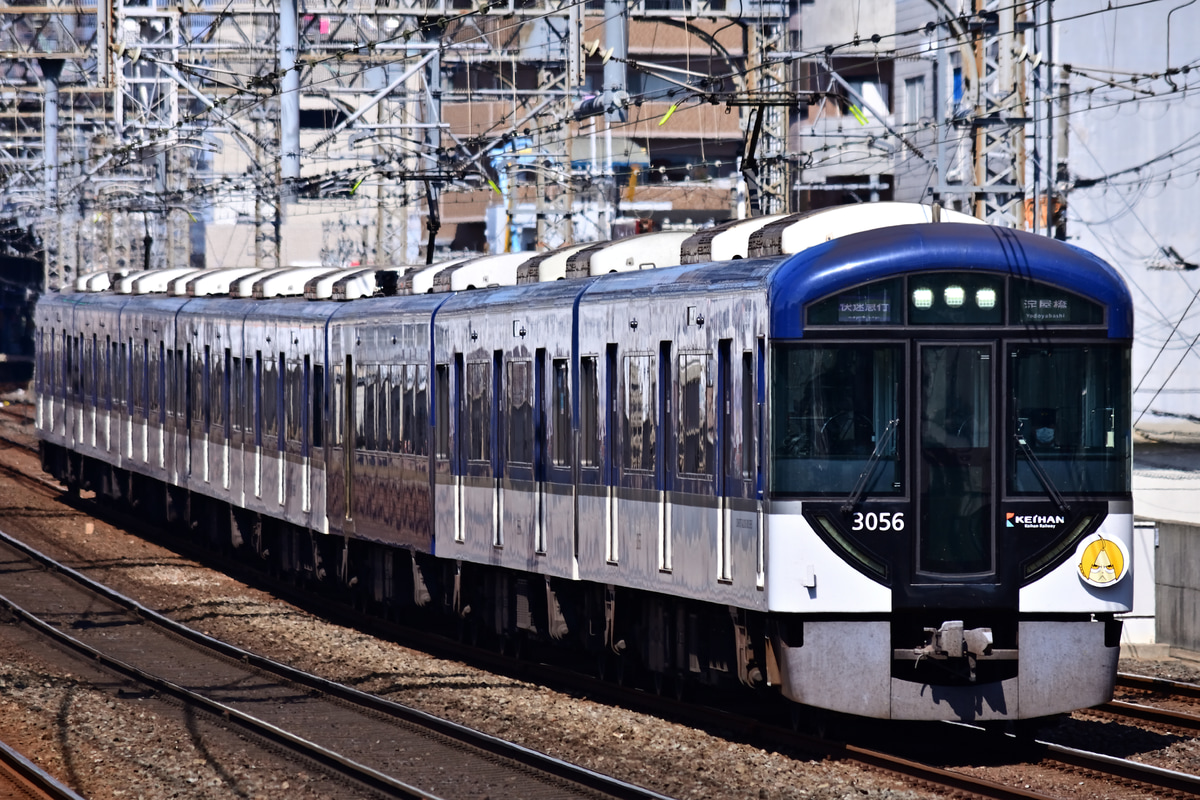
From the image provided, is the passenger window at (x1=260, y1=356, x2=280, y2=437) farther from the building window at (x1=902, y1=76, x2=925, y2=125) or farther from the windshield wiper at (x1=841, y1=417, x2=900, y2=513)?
the building window at (x1=902, y1=76, x2=925, y2=125)

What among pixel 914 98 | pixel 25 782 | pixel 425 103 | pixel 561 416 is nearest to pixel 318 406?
pixel 561 416

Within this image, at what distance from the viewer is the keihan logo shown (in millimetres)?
11016

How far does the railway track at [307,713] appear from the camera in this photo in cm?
1099

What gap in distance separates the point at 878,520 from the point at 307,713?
489cm

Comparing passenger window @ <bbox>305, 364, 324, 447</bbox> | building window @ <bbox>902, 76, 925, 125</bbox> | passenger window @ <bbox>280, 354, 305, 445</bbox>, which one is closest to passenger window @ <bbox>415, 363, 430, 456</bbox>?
passenger window @ <bbox>305, 364, 324, 447</bbox>

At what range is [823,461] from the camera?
36.0 feet

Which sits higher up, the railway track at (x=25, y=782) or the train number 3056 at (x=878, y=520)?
the train number 3056 at (x=878, y=520)

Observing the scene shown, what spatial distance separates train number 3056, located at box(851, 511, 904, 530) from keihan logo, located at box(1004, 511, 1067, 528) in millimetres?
603

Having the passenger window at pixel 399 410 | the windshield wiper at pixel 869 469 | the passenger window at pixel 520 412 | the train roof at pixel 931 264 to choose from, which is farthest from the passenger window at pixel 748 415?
the passenger window at pixel 399 410

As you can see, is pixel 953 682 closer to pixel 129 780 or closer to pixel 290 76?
pixel 129 780

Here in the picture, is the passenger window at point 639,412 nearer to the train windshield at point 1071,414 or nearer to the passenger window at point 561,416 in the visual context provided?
the passenger window at point 561,416

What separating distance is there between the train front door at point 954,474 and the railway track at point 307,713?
2141mm

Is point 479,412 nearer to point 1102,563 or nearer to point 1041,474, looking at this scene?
point 1041,474

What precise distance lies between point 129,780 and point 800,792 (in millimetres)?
3929
